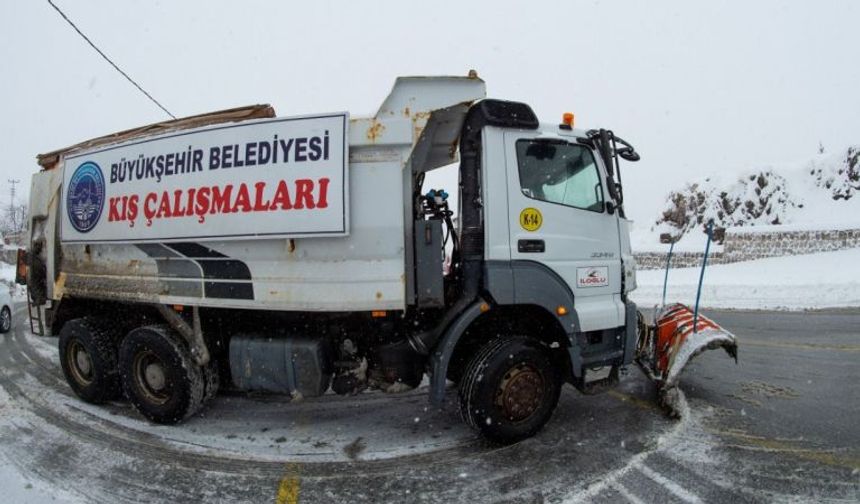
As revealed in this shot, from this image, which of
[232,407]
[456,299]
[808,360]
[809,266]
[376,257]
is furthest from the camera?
[809,266]

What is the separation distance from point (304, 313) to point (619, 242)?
2.90 metres

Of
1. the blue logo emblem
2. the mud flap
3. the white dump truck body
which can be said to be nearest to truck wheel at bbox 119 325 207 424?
the white dump truck body

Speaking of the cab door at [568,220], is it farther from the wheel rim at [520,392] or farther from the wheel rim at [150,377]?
the wheel rim at [150,377]

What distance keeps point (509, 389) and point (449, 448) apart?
690 millimetres

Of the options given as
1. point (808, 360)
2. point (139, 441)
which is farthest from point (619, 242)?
point (139, 441)

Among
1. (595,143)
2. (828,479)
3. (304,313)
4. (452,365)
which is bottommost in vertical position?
(828,479)

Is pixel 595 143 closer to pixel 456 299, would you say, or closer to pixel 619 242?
pixel 619 242

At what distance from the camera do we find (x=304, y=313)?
451 cm

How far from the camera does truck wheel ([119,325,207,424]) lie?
15.4 feet

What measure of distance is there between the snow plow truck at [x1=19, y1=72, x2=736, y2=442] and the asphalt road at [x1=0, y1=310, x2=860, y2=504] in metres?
0.37

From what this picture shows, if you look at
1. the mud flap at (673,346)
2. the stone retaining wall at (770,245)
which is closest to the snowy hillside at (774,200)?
the stone retaining wall at (770,245)

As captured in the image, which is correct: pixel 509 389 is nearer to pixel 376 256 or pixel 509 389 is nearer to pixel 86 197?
pixel 376 256

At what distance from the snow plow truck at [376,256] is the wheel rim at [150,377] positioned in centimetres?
2

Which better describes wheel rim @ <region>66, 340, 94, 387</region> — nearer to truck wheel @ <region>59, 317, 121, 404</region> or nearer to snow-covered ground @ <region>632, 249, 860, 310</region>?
truck wheel @ <region>59, 317, 121, 404</region>
